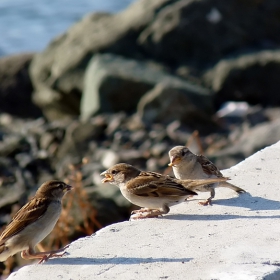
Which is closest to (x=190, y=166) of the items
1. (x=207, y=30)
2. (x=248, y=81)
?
(x=248, y=81)

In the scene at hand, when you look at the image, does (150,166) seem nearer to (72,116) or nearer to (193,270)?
(72,116)

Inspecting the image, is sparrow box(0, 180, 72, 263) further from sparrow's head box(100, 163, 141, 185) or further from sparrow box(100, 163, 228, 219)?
sparrow's head box(100, 163, 141, 185)

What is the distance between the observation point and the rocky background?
1094cm

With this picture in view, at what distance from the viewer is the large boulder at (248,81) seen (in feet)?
44.5

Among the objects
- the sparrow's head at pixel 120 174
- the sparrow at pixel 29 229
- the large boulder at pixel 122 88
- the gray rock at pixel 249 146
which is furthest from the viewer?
the large boulder at pixel 122 88

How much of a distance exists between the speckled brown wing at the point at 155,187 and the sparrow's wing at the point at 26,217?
73cm

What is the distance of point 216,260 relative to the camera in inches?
150

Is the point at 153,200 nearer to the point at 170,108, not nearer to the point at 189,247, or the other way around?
the point at 189,247

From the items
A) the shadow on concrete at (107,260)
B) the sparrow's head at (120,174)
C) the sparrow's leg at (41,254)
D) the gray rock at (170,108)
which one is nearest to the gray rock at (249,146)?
the gray rock at (170,108)

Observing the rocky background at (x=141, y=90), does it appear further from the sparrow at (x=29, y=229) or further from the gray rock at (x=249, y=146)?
the sparrow at (x=29, y=229)

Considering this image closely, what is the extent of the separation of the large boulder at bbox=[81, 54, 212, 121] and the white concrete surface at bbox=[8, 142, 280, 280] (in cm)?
782

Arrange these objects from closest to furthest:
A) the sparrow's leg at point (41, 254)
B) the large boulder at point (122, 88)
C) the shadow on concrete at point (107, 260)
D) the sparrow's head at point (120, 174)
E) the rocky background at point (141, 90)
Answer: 1. the shadow on concrete at point (107, 260)
2. the sparrow's leg at point (41, 254)
3. the sparrow's head at point (120, 174)
4. the rocky background at point (141, 90)
5. the large boulder at point (122, 88)

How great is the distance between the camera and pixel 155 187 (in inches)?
194

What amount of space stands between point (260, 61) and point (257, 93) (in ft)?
1.95
